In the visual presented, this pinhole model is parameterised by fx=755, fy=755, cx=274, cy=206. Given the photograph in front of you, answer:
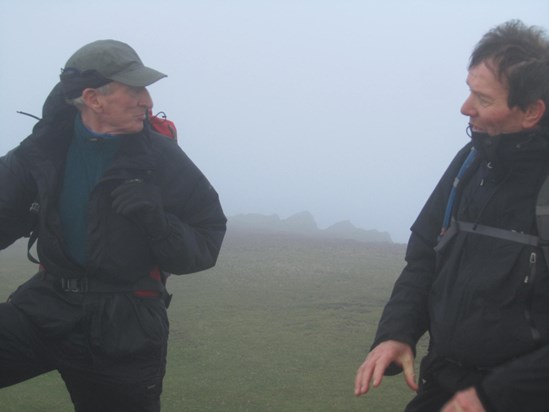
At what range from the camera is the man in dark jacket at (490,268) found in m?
2.63

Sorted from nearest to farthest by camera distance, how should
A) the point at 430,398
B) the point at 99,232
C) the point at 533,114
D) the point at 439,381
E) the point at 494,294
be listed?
the point at 494,294
the point at 533,114
the point at 439,381
the point at 430,398
the point at 99,232

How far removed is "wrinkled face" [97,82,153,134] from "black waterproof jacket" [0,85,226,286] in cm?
7

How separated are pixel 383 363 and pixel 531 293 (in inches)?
26.2

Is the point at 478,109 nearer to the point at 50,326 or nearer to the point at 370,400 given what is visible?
the point at 50,326

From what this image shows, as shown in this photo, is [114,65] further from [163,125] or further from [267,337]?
[267,337]

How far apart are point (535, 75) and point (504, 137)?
25 centimetres

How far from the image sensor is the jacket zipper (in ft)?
8.63

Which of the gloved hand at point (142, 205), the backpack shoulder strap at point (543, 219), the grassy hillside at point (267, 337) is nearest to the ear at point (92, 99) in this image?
the gloved hand at point (142, 205)

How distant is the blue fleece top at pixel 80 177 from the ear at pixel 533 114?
6.60 ft

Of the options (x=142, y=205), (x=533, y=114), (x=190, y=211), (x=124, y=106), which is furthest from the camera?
(x=190, y=211)

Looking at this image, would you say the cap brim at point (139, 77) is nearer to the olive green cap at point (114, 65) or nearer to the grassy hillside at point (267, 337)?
the olive green cap at point (114, 65)

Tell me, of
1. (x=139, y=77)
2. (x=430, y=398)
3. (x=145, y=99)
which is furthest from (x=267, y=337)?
(x=430, y=398)

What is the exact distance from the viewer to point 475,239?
286cm

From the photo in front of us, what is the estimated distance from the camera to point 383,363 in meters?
3.00
